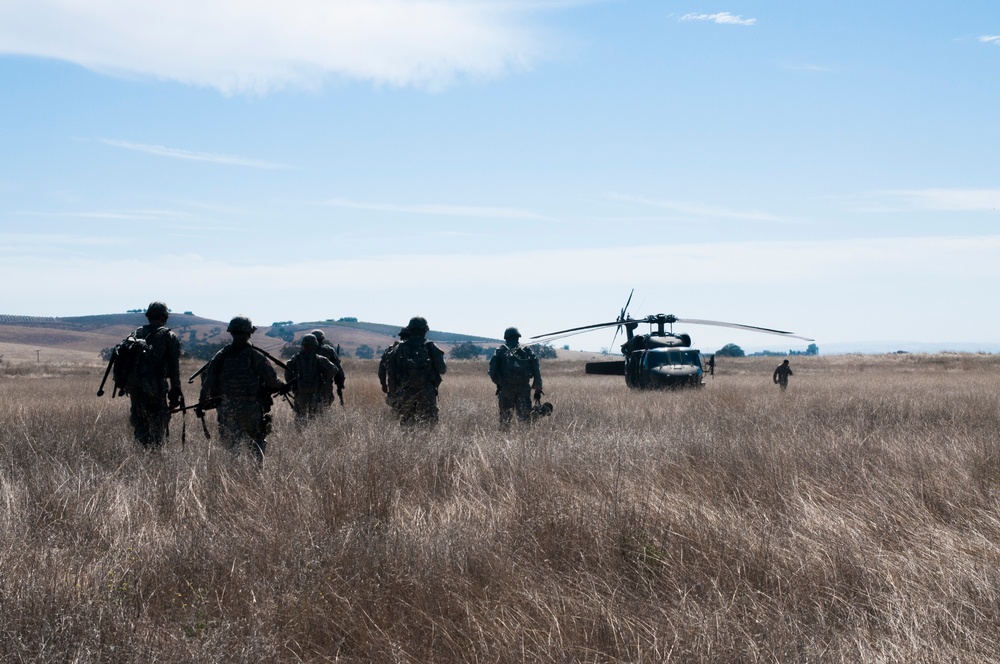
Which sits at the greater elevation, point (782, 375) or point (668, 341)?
point (668, 341)

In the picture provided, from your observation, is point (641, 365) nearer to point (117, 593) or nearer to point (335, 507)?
point (335, 507)

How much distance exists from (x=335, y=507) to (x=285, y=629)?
6.09 feet

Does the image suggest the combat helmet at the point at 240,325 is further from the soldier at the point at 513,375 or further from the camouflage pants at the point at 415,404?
the soldier at the point at 513,375

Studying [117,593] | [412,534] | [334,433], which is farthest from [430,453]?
[117,593]

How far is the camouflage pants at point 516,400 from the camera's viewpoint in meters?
12.8

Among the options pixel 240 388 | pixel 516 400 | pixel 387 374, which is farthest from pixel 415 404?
pixel 240 388

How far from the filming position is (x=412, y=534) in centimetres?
508

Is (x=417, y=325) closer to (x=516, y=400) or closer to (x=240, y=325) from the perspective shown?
(x=516, y=400)

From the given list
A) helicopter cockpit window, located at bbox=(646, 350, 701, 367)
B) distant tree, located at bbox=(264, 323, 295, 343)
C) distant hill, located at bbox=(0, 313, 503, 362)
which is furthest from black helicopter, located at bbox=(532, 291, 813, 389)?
distant tree, located at bbox=(264, 323, 295, 343)

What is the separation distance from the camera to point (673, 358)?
67.1 ft

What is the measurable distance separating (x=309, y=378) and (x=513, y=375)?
2.97m

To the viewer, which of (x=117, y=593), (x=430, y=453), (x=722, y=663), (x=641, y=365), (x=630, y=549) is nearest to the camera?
(x=722, y=663)

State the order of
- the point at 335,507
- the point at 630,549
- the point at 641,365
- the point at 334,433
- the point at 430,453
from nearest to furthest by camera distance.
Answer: the point at 630,549 < the point at 335,507 < the point at 430,453 < the point at 334,433 < the point at 641,365

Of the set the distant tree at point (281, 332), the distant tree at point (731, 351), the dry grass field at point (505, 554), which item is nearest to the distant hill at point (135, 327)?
the distant tree at point (281, 332)
